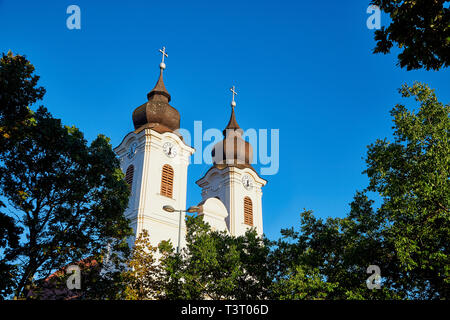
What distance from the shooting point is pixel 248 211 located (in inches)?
1612

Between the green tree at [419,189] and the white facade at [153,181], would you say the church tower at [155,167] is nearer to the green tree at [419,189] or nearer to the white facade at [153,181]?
the white facade at [153,181]

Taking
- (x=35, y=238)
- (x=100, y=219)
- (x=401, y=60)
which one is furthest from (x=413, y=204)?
(x=35, y=238)

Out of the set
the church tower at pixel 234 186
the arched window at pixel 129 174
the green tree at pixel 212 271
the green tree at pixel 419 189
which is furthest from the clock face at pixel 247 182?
the green tree at pixel 419 189

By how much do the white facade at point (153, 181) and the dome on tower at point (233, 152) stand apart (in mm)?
7343

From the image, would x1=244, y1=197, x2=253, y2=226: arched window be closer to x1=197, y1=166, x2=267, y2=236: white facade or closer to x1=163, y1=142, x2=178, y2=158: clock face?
x1=197, y1=166, x2=267, y2=236: white facade

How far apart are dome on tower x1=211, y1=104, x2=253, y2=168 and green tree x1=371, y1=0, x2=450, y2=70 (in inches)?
1379

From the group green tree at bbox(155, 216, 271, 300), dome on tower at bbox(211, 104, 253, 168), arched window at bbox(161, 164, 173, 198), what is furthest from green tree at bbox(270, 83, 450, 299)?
dome on tower at bbox(211, 104, 253, 168)

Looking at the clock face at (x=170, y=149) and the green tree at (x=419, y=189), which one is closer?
the green tree at (x=419, y=189)

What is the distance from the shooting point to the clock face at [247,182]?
4185 centimetres

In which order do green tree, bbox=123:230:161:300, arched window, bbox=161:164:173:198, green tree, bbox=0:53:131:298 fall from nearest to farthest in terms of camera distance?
green tree, bbox=0:53:131:298 < green tree, bbox=123:230:161:300 < arched window, bbox=161:164:173:198

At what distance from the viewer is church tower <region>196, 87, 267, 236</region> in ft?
126

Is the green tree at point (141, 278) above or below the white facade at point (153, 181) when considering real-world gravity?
below

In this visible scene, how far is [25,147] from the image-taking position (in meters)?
14.9

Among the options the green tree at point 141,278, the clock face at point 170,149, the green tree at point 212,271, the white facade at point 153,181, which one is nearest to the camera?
the green tree at point 141,278
